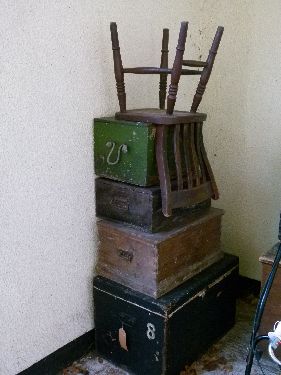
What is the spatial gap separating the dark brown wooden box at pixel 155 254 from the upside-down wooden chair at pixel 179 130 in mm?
141

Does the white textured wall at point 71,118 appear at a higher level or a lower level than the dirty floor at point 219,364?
higher

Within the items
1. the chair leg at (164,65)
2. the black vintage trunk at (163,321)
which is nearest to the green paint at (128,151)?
the chair leg at (164,65)

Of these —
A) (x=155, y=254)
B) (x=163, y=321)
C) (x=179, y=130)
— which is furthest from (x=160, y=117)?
(x=163, y=321)

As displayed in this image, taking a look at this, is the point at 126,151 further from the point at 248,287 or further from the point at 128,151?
Result: the point at 248,287

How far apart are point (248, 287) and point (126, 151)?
1.36 meters

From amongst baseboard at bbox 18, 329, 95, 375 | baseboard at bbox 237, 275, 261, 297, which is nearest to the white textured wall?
baseboard at bbox 18, 329, 95, 375

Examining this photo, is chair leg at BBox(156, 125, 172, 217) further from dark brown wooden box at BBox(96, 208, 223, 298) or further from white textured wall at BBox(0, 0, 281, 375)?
white textured wall at BBox(0, 0, 281, 375)

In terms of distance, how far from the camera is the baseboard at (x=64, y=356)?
6.18 feet

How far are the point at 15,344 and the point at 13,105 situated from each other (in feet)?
3.24

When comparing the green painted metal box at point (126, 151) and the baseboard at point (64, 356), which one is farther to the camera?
the baseboard at point (64, 356)

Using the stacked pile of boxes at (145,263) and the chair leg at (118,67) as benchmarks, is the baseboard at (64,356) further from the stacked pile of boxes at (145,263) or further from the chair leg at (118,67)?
the chair leg at (118,67)

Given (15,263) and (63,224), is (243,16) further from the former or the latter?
(15,263)

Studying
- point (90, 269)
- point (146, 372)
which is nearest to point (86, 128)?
point (90, 269)

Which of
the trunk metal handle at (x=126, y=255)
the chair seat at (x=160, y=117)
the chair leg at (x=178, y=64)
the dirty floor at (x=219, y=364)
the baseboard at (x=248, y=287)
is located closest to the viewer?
the chair leg at (x=178, y=64)
